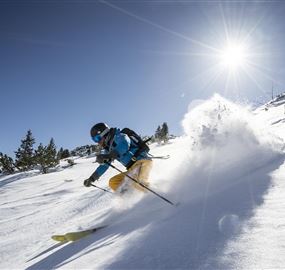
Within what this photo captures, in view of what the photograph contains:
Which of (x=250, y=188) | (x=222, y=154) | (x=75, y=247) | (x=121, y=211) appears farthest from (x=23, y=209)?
(x=250, y=188)

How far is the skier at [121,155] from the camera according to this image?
732 centimetres

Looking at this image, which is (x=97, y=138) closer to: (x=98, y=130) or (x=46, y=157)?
(x=98, y=130)

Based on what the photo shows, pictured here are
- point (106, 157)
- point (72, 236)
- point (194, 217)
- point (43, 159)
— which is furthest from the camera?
point (43, 159)

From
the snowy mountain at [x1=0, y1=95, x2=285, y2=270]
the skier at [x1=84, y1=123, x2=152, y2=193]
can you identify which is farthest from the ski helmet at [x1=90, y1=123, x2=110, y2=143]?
the snowy mountain at [x1=0, y1=95, x2=285, y2=270]

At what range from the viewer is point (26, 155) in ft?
139

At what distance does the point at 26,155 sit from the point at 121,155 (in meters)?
38.3

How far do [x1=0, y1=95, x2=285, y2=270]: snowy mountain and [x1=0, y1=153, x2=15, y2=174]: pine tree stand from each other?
35.3m

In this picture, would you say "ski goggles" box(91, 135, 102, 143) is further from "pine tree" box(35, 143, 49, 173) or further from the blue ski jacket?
"pine tree" box(35, 143, 49, 173)

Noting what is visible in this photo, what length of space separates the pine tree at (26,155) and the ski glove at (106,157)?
37651mm

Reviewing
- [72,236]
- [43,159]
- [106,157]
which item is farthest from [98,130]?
[43,159]

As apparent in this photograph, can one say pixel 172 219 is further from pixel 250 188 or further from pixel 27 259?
pixel 27 259

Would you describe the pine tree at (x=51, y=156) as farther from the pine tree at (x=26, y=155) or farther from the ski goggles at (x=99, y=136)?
the ski goggles at (x=99, y=136)

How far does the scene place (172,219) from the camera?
15.2 ft

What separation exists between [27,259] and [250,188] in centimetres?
418
